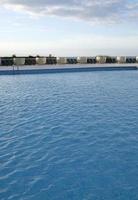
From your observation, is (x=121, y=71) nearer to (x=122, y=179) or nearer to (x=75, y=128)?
(x=75, y=128)

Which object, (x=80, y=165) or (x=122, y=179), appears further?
(x=80, y=165)

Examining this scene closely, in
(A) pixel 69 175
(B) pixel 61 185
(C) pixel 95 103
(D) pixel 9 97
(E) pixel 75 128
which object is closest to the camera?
(B) pixel 61 185

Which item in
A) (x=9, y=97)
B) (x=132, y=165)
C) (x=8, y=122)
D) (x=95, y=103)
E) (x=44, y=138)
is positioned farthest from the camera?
(x=9, y=97)

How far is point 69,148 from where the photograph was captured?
21.9 feet

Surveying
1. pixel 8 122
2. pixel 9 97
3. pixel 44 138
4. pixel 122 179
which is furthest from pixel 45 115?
pixel 122 179

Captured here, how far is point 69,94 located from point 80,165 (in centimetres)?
764

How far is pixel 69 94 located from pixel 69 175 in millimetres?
8060

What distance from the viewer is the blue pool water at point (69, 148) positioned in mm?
4953

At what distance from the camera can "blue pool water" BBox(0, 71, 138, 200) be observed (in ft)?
16.3

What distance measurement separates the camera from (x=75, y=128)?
808cm

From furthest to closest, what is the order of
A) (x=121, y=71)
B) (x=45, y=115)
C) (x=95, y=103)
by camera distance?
(x=121, y=71)
(x=95, y=103)
(x=45, y=115)

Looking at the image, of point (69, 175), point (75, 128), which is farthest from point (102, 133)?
point (69, 175)

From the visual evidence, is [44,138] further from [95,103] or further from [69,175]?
[95,103]

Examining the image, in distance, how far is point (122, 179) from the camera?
526cm
